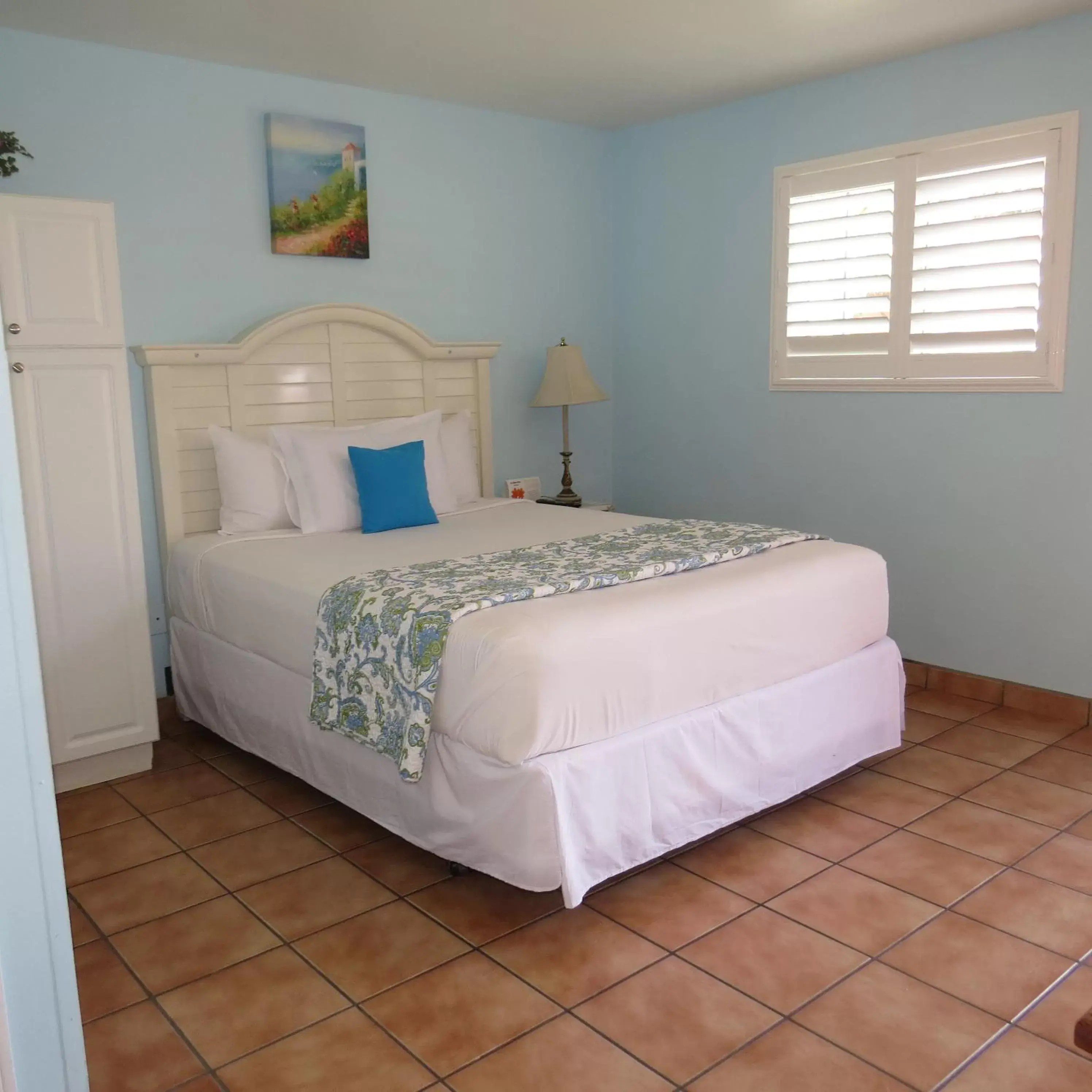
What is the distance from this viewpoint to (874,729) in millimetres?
3127

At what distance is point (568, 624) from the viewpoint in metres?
2.35

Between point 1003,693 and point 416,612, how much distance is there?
7.90 feet

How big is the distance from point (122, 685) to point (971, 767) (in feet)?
8.83

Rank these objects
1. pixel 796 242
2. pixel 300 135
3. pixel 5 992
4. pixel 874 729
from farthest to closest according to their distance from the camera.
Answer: pixel 796 242
pixel 300 135
pixel 874 729
pixel 5 992

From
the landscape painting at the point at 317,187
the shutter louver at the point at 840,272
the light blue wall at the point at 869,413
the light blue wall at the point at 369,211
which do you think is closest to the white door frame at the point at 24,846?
the light blue wall at the point at 369,211

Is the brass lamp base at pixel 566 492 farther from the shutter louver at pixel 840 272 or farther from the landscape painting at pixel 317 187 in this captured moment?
the landscape painting at pixel 317 187

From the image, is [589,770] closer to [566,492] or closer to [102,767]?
[102,767]

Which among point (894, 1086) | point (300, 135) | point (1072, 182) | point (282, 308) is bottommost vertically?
point (894, 1086)

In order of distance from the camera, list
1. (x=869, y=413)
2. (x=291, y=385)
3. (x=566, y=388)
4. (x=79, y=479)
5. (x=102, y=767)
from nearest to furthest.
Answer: (x=79, y=479), (x=102, y=767), (x=291, y=385), (x=869, y=413), (x=566, y=388)

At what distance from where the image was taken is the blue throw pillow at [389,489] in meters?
3.59

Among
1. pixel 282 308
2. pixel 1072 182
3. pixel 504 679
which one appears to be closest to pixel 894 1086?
pixel 504 679

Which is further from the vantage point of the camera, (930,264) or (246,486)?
(930,264)

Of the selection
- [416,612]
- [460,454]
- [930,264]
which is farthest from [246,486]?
[930,264]

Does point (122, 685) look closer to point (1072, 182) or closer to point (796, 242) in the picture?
point (796, 242)
